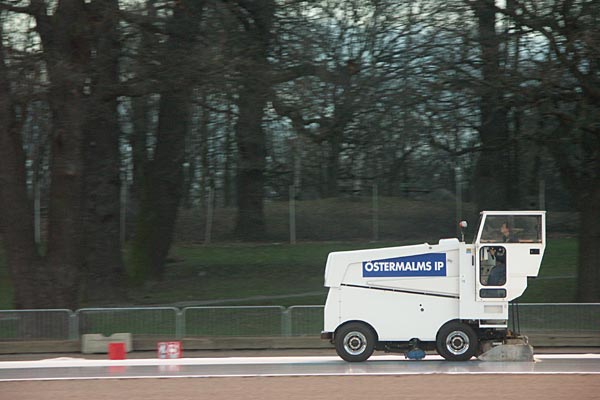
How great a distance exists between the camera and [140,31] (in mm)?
22406

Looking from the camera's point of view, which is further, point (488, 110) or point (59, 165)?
point (488, 110)

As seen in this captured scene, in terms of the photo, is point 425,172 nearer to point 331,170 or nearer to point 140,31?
point 331,170

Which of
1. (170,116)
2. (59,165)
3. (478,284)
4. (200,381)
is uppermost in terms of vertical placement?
(170,116)

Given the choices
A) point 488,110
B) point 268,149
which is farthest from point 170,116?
point 488,110

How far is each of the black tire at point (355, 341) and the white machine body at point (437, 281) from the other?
0.12 meters

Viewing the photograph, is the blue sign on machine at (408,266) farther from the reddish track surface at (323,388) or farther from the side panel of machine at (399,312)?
the reddish track surface at (323,388)

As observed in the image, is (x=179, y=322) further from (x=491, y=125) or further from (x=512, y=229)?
(x=491, y=125)

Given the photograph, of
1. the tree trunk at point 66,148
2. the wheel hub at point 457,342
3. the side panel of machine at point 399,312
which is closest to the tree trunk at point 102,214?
the tree trunk at point 66,148

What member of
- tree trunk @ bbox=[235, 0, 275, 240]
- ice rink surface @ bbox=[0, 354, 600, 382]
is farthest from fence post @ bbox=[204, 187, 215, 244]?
ice rink surface @ bbox=[0, 354, 600, 382]

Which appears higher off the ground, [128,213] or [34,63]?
[34,63]

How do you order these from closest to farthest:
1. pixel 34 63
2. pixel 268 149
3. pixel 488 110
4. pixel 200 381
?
pixel 200 381
pixel 34 63
pixel 488 110
pixel 268 149

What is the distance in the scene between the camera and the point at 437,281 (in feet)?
55.6

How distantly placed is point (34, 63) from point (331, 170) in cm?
1293

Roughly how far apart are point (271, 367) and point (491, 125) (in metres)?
10.7
